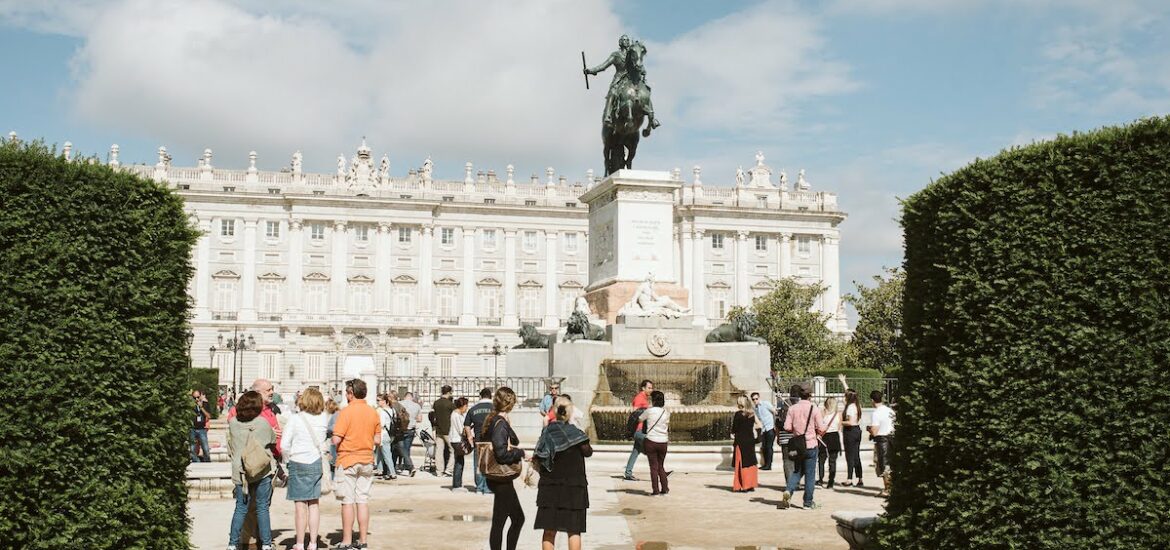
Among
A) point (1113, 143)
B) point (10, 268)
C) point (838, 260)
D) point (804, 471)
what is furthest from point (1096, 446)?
point (838, 260)

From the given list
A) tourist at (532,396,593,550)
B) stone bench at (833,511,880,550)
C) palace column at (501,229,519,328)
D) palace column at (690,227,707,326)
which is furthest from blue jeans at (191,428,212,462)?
palace column at (690,227,707,326)

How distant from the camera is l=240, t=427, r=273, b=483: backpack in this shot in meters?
9.49

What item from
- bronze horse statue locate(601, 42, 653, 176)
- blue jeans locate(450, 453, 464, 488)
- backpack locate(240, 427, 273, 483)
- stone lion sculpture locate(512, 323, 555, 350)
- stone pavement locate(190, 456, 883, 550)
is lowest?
stone pavement locate(190, 456, 883, 550)

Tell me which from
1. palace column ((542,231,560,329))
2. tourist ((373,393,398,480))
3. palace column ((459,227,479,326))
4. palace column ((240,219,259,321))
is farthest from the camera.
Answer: palace column ((542,231,560,329))

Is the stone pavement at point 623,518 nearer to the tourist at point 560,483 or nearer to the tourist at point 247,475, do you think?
the tourist at point 247,475

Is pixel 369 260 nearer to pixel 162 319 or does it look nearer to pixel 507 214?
pixel 507 214

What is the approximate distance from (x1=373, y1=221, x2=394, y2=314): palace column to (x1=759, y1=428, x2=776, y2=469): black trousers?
237 ft

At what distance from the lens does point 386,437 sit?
17.2 meters

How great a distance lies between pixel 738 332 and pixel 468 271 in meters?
69.9

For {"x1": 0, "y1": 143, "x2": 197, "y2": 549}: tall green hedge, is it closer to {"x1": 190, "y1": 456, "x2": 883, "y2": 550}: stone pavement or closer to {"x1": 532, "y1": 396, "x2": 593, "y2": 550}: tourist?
{"x1": 532, "y1": 396, "x2": 593, "y2": 550}: tourist

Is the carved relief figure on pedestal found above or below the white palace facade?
below

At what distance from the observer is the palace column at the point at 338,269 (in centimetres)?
8712

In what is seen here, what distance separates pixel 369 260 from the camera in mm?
88812

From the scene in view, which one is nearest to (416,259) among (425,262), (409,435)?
(425,262)
